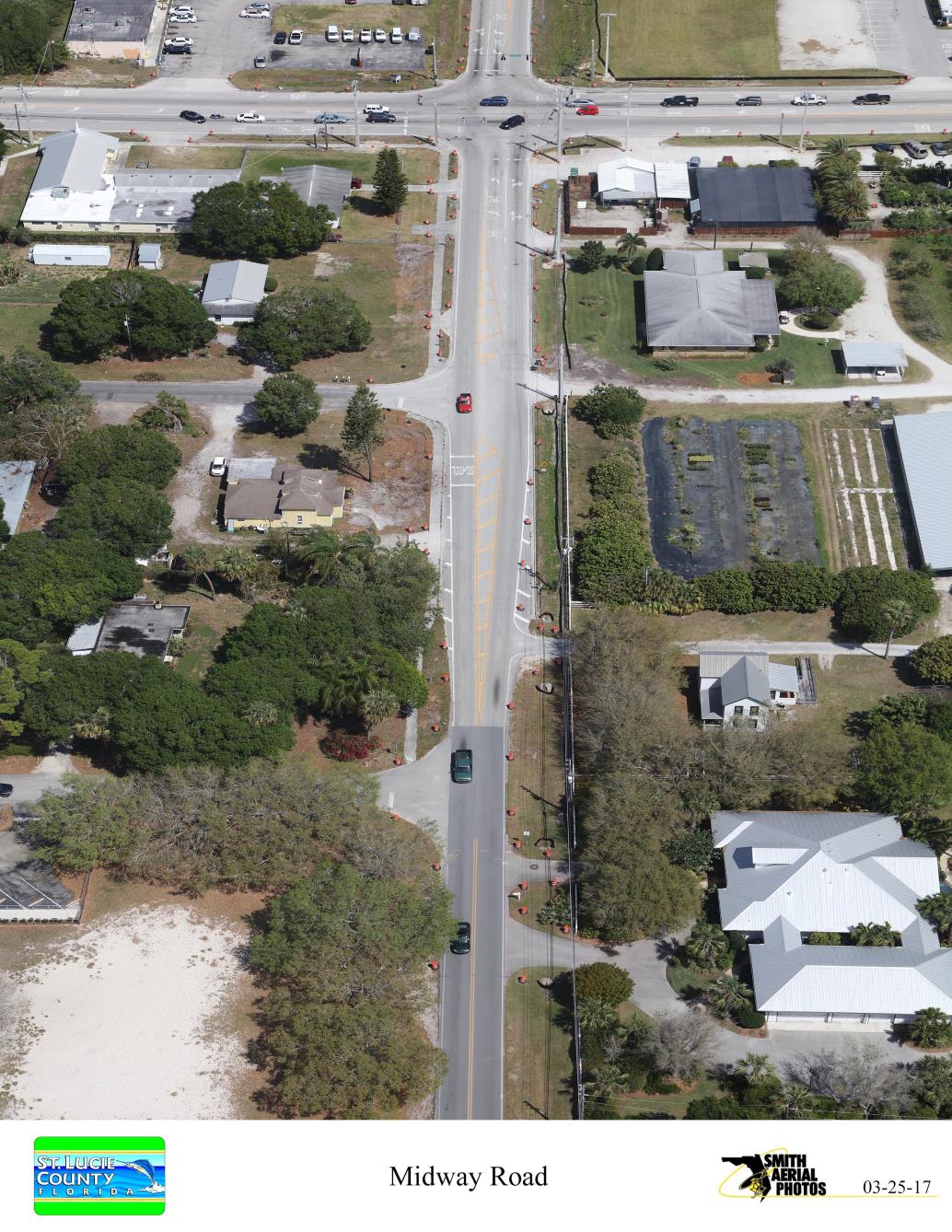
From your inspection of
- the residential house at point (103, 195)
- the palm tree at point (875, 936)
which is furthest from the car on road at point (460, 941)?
the residential house at point (103, 195)

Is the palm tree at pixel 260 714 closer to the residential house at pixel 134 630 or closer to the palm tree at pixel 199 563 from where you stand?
the residential house at pixel 134 630

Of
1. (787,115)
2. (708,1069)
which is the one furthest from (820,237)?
(708,1069)

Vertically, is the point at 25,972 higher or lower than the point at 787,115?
lower

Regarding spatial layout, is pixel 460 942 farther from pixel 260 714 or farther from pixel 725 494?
pixel 725 494

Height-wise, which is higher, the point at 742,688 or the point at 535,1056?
the point at 742,688

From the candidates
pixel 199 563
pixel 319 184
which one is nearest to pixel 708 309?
pixel 319 184

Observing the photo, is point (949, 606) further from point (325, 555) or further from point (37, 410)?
point (37, 410)
